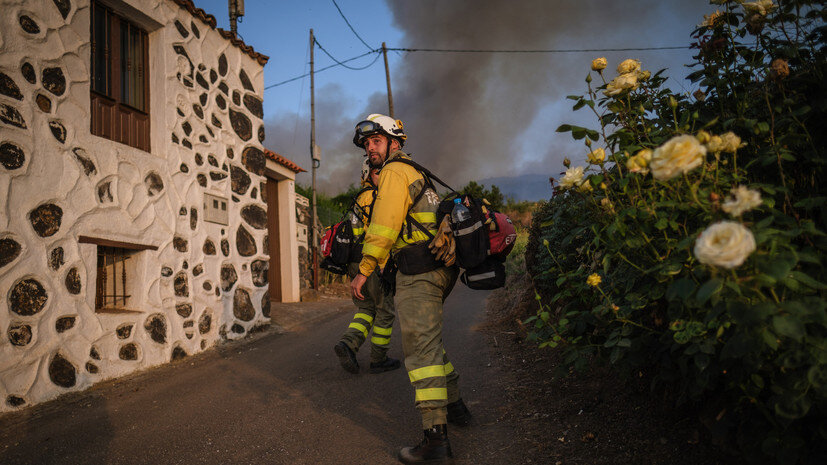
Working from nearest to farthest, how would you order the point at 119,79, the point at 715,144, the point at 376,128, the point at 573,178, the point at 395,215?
the point at 715,144, the point at 573,178, the point at 395,215, the point at 376,128, the point at 119,79

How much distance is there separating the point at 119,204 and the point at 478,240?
451 cm

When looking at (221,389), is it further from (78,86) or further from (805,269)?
(805,269)

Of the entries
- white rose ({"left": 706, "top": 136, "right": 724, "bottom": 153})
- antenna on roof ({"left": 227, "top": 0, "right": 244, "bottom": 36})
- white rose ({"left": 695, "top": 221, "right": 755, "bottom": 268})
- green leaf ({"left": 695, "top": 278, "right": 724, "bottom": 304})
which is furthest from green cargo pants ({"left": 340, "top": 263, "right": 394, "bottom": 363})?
antenna on roof ({"left": 227, "top": 0, "right": 244, "bottom": 36})

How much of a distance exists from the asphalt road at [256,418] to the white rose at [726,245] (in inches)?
80.2

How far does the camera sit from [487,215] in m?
3.25

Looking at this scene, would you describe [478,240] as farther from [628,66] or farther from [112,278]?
[112,278]

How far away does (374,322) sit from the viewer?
5199mm

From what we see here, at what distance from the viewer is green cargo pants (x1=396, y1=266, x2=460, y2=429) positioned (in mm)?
2951

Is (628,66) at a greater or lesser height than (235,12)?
lesser

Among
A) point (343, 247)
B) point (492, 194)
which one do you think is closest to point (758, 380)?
point (343, 247)

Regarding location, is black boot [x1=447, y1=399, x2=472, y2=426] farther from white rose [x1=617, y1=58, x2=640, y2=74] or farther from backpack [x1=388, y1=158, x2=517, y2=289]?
white rose [x1=617, y1=58, x2=640, y2=74]

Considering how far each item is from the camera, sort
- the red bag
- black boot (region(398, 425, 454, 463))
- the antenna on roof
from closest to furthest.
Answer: black boot (region(398, 425, 454, 463))
the red bag
the antenna on roof

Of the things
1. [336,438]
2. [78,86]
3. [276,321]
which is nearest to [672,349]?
[336,438]

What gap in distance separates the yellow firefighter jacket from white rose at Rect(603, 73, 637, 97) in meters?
1.41
